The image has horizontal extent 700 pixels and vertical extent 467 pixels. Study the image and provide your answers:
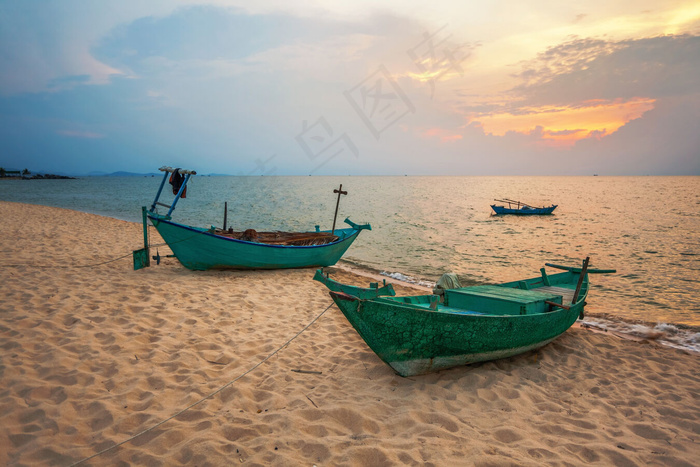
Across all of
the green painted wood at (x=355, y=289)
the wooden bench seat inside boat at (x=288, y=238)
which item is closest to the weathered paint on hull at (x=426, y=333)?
the green painted wood at (x=355, y=289)

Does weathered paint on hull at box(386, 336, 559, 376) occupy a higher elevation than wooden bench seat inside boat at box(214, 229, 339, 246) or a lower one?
lower

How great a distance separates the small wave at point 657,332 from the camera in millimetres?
7375

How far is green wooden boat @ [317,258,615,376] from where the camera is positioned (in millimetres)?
4211

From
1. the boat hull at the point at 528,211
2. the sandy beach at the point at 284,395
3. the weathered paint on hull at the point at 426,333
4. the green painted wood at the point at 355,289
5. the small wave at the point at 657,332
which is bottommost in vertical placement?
the small wave at the point at 657,332

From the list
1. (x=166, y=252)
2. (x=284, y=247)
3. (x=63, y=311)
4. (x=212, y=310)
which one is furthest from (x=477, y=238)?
(x=63, y=311)

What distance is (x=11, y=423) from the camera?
3273 mm

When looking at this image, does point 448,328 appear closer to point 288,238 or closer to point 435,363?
point 435,363

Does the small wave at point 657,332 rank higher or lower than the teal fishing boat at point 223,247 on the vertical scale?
lower

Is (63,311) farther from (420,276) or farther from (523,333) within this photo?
(420,276)

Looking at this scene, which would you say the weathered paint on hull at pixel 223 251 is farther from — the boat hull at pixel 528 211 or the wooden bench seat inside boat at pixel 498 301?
the boat hull at pixel 528 211

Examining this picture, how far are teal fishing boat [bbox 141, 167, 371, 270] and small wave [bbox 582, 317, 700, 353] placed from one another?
24.7ft

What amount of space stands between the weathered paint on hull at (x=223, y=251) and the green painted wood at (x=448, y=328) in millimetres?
5635

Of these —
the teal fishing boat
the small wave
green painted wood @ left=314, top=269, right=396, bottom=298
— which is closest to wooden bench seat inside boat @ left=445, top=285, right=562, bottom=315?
green painted wood @ left=314, top=269, right=396, bottom=298

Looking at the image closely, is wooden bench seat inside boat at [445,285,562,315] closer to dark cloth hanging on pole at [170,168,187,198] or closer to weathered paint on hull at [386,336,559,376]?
weathered paint on hull at [386,336,559,376]
